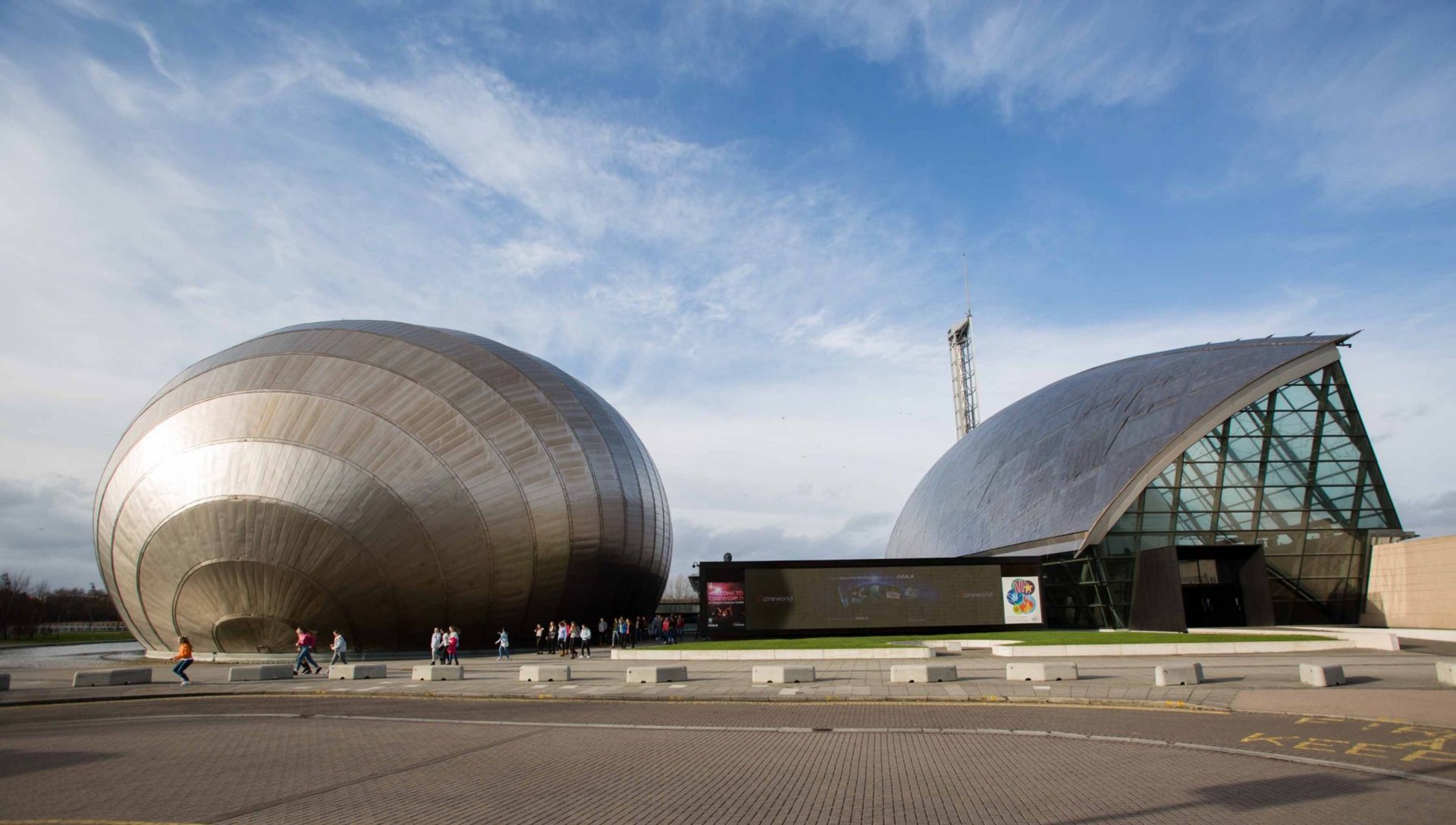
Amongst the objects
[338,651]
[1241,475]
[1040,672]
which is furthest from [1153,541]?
[338,651]

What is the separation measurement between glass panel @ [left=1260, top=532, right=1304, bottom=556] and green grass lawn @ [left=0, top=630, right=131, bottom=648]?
233 ft

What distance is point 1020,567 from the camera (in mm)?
38219

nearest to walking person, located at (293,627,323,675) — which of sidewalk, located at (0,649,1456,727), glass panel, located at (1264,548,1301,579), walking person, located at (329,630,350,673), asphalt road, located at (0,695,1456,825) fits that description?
walking person, located at (329,630,350,673)

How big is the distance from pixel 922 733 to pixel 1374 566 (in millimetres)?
37312

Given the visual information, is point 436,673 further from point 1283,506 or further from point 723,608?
point 1283,506

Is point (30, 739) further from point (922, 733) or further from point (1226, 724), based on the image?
point (1226, 724)

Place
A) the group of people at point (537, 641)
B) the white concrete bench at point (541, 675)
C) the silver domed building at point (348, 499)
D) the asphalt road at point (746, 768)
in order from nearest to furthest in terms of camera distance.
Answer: the asphalt road at point (746, 768), the white concrete bench at point (541, 675), the group of people at point (537, 641), the silver domed building at point (348, 499)

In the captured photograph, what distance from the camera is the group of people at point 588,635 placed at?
1313 inches

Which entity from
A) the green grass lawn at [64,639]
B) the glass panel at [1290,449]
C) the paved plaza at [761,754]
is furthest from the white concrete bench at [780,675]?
the green grass lawn at [64,639]

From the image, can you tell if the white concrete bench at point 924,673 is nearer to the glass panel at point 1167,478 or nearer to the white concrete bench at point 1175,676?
the white concrete bench at point 1175,676

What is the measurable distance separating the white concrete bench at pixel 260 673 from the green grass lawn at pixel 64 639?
40.0 meters

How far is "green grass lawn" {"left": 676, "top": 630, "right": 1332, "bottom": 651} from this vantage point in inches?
1107

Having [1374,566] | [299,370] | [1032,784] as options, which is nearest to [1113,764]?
A: [1032,784]

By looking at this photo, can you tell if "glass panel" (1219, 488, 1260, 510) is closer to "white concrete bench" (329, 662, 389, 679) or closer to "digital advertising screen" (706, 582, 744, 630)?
"digital advertising screen" (706, 582, 744, 630)
